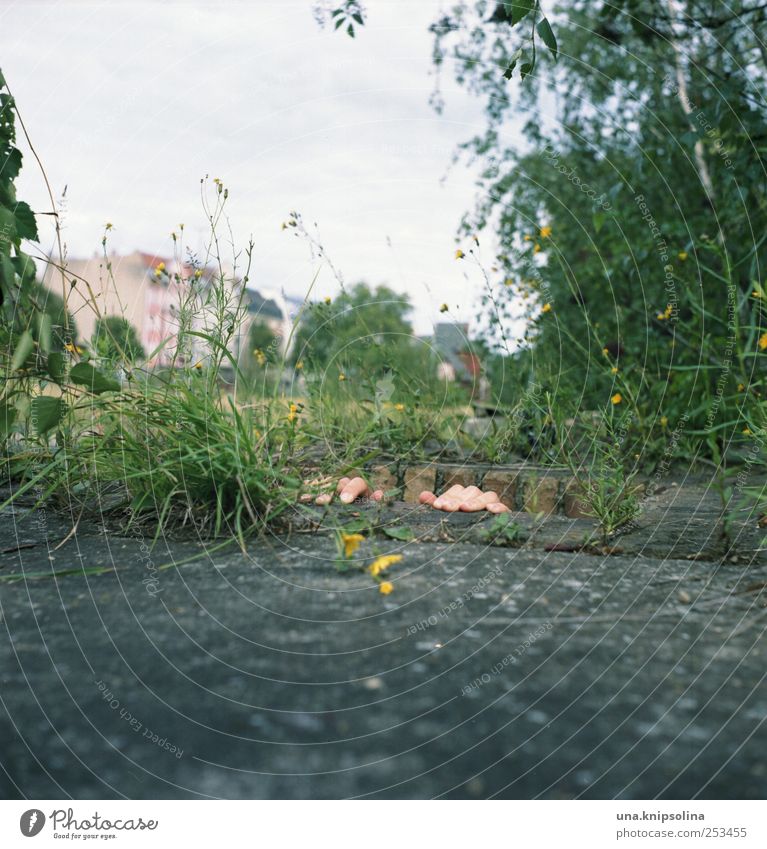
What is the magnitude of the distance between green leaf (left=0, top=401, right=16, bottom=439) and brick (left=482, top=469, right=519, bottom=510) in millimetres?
1540

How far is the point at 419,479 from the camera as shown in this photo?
103 inches

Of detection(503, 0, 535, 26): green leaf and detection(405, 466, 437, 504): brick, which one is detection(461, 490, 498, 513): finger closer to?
detection(405, 466, 437, 504): brick

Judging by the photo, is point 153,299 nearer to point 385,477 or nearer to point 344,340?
point 344,340

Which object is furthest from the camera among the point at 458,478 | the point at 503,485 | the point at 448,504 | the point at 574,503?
the point at 458,478

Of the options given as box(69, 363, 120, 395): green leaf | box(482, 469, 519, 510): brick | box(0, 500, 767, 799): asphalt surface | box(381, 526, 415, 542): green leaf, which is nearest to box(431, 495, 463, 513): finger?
box(482, 469, 519, 510): brick

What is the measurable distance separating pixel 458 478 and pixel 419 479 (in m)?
0.15

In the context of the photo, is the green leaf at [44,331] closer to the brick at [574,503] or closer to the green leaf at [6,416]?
the green leaf at [6,416]

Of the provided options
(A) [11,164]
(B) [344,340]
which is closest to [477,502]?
(B) [344,340]

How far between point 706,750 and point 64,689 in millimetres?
834

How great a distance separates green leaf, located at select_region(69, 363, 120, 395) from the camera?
154 centimetres

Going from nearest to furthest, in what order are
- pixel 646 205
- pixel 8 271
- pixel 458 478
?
pixel 8 271 < pixel 458 478 < pixel 646 205

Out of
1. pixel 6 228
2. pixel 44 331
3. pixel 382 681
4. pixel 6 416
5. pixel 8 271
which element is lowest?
pixel 382 681

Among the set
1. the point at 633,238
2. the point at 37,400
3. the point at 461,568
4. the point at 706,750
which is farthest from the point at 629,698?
the point at 633,238
